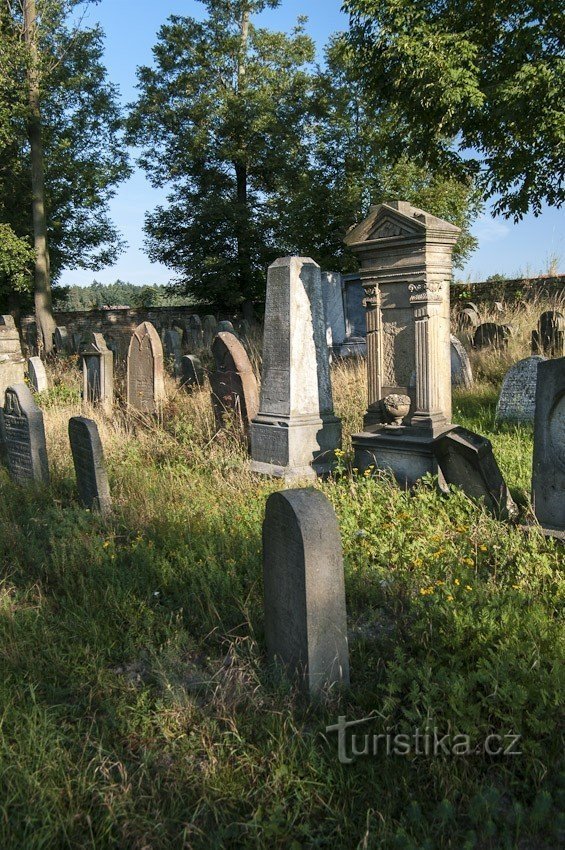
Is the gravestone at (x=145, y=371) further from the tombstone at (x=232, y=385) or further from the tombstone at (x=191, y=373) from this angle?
the tombstone at (x=232, y=385)

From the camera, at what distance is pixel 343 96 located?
82.7 feet

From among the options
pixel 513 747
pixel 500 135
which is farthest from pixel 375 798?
pixel 500 135

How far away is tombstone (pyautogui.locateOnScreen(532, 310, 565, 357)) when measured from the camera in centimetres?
1078

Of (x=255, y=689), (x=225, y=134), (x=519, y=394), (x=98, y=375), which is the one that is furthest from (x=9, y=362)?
(x=225, y=134)

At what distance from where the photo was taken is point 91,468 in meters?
5.86

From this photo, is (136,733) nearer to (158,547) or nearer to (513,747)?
(513,747)

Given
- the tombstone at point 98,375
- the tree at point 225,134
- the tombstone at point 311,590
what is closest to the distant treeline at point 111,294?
the tree at point 225,134

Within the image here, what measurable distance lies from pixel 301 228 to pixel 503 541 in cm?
2143

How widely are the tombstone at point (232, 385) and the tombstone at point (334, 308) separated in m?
7.96

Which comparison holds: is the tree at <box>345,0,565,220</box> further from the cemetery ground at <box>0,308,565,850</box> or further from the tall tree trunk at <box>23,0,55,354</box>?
the tall tree trunk at <box>23,0,55,354</box>

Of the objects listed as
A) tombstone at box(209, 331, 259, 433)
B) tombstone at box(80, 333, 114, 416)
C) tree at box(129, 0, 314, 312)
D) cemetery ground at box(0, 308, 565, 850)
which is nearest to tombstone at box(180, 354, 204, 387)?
tombstone at box(80, 333, 114, 416)

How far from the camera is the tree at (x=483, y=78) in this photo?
8.92m

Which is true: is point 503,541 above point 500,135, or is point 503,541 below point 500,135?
below

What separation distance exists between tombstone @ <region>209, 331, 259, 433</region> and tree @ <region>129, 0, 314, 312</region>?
18318 mm
